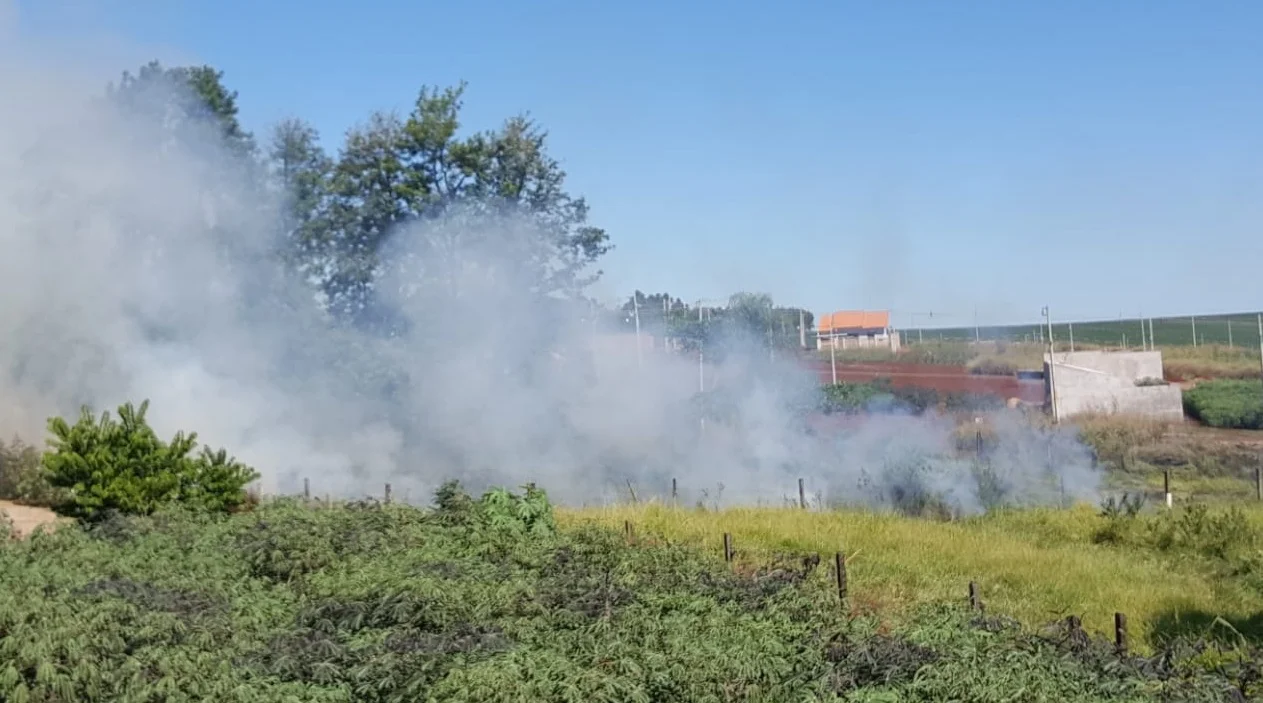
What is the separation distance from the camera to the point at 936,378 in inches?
1091

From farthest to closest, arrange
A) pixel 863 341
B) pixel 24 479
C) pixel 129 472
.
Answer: pixel 863 341 < pixel 24 479 < pixel 129 472

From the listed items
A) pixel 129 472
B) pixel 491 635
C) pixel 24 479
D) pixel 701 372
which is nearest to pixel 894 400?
pixel 701 372

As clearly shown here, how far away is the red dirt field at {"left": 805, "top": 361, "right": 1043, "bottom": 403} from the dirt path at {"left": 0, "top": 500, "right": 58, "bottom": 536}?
17037 millimetres

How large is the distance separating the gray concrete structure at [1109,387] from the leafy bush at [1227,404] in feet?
1.65

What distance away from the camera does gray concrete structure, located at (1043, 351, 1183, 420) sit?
25.0m

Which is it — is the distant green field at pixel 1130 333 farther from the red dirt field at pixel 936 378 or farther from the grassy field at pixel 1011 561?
the grassy field at pixel 1011 561

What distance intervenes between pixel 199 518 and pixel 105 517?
1.13 meters

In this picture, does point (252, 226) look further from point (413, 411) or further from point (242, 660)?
point (242, 660)

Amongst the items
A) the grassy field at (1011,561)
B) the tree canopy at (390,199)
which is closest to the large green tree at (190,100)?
the tree canopy at (390,199)

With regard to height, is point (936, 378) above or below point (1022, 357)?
below

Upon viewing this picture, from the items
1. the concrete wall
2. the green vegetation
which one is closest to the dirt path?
the green vegetation

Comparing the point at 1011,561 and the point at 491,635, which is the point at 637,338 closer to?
the point at 1011,561

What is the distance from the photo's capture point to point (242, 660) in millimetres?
6840

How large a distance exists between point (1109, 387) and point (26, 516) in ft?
68.0
